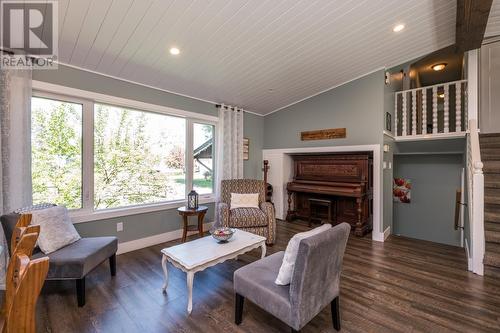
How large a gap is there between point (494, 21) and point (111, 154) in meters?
5.77

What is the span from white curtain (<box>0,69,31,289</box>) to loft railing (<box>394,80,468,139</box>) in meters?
5.66

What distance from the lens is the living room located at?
187 centimetres

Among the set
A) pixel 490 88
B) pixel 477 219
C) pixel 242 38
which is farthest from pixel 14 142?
pixel 490 88

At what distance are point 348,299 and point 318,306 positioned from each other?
789 mm

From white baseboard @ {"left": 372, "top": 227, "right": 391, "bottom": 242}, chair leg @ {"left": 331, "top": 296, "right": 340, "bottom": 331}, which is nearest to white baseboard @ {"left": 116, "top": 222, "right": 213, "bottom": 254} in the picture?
chair leg @ {"left": 331, "top": 296, "right": 340, "bottom": 331}

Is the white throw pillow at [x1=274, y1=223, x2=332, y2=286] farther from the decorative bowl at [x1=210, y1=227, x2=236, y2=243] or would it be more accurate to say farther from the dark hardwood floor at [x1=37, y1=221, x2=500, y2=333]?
the decorative bowl at [x1=210, y1=227, x2=236, y2=243]

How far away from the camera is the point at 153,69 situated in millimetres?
3035

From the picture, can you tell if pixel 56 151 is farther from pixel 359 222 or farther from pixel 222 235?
pixel 359 222

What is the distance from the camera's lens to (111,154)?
10.6 ft

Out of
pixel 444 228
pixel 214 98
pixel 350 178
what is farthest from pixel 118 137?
pixel 444 228

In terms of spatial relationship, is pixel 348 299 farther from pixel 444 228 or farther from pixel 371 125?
pixel 444 228

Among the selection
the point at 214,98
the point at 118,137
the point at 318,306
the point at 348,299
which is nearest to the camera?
the point at 318,306

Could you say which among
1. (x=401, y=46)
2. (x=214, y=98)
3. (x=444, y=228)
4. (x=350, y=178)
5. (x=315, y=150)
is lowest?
(x=444, y=228)

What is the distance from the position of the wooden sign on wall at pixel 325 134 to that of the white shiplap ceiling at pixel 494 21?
2.32 m
